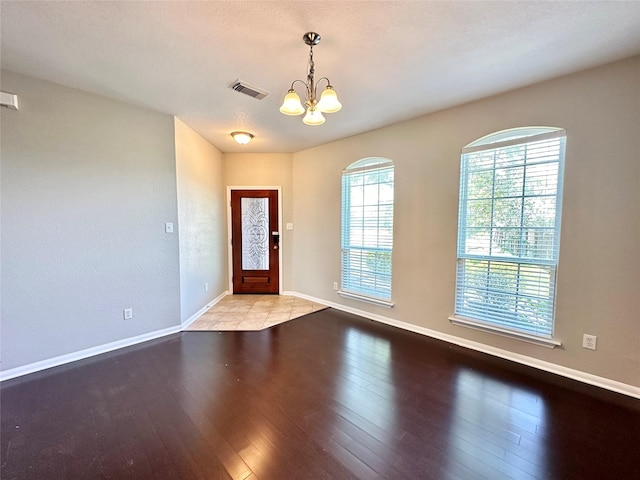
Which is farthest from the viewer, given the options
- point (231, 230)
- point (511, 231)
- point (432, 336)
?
point (231, 230)

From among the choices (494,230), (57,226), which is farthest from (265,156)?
(494,230)

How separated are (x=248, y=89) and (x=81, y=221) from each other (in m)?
2.12

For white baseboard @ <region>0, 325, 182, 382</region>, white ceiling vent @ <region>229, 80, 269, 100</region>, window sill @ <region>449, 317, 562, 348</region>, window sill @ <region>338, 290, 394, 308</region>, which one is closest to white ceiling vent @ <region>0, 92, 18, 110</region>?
white ceiling vent @ <region>229, 80, 269, 100</region>

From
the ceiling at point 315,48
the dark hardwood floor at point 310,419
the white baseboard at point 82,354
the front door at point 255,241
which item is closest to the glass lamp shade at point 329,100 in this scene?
the ceiling at point 315,48

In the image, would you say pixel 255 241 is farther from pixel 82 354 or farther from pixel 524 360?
pixel 524 360

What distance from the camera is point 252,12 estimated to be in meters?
1.62

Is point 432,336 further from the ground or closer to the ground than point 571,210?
closer to the ground

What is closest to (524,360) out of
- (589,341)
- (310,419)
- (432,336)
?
(589,341)

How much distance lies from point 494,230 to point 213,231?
4.06 m

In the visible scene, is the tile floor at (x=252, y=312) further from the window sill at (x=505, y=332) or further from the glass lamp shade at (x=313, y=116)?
the glass lamp shade at (x=313, y=116)

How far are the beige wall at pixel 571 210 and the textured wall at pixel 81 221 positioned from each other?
301 centimetres

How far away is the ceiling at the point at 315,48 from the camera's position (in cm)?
162

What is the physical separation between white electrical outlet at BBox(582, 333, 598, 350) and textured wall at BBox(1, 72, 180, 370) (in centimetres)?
428

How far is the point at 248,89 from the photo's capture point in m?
2.55
